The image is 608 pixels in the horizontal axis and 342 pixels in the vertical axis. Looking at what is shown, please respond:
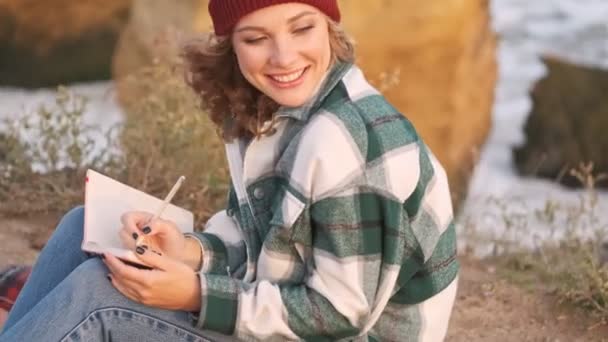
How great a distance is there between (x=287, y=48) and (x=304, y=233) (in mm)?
349

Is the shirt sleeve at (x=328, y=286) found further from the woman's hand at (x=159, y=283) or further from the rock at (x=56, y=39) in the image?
the rock at (x=56, y=39)

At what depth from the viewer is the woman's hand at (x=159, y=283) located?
1.96 m

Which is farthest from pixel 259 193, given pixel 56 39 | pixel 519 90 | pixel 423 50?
pixel 519 90

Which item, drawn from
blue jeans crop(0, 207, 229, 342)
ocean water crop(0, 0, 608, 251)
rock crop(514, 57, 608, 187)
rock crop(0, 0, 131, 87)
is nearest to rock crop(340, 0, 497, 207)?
ocean water crop(0, 0, 608, 251)

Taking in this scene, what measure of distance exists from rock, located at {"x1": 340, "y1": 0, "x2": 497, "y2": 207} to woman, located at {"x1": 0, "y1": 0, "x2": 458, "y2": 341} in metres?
4.24

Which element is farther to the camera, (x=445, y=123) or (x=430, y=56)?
(x=445, y=123)

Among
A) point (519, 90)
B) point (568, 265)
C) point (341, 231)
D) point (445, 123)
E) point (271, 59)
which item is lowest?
point (519, 90)

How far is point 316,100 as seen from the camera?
6.63ft

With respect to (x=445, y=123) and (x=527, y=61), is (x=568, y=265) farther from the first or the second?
(x=527, y=61)

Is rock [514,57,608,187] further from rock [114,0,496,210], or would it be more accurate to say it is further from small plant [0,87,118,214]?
small plant [0,87,118,214]

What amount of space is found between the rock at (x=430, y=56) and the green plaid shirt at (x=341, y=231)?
4.26 meters

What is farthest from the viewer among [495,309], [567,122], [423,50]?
[567,122]

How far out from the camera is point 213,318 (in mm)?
1973

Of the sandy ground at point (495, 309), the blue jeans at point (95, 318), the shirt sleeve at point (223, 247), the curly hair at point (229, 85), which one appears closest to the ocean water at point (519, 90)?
the sandy ground at point (495, 309)
